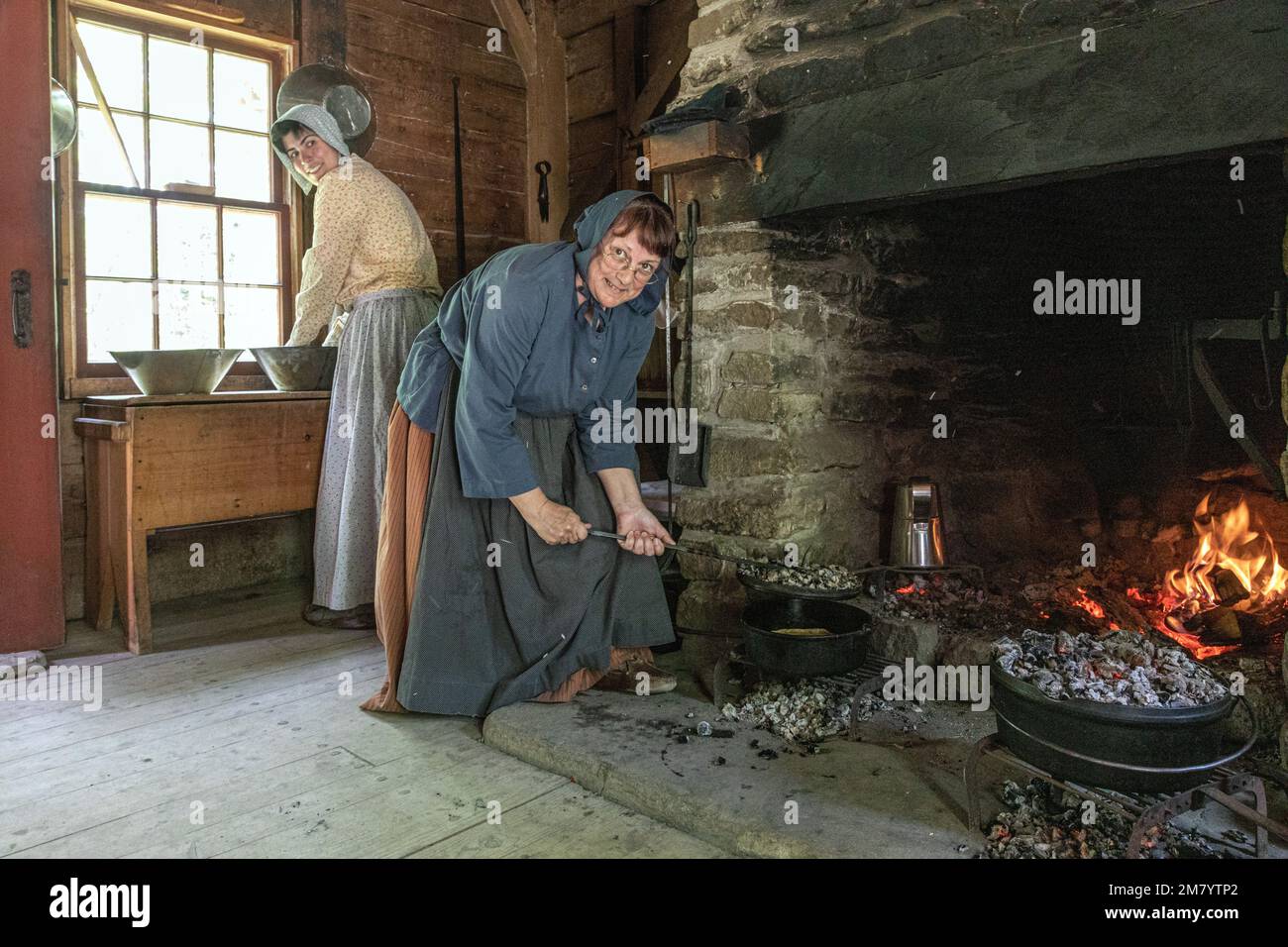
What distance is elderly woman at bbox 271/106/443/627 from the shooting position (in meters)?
3.73

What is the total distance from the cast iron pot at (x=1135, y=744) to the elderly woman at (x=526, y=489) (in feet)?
4.04

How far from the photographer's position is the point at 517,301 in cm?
254

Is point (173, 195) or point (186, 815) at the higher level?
point (173, 195)

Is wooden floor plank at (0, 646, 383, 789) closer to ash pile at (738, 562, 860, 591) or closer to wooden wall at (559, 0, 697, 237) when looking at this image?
ash pile at (738, 562, 860, 591)

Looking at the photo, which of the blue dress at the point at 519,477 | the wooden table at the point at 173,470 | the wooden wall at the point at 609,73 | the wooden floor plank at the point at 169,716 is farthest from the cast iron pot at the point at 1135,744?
the wooden wall at the point at 609,73

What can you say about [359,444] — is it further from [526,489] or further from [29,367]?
[526,489]

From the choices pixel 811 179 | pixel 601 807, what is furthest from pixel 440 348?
pixel 601 807

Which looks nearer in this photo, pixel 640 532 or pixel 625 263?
pixel 625 263

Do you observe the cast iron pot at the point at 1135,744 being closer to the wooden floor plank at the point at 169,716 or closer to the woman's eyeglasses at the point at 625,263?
the woman's eyeglasses at the point at 625,263

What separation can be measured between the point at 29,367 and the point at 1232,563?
12.7 feet

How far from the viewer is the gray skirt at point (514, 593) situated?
107 inches

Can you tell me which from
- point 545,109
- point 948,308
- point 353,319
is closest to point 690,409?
point 948,308

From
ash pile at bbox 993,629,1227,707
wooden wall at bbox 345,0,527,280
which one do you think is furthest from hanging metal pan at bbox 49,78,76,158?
ash pile at bbox 993,629,1227,707

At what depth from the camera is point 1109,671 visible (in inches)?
78.5
